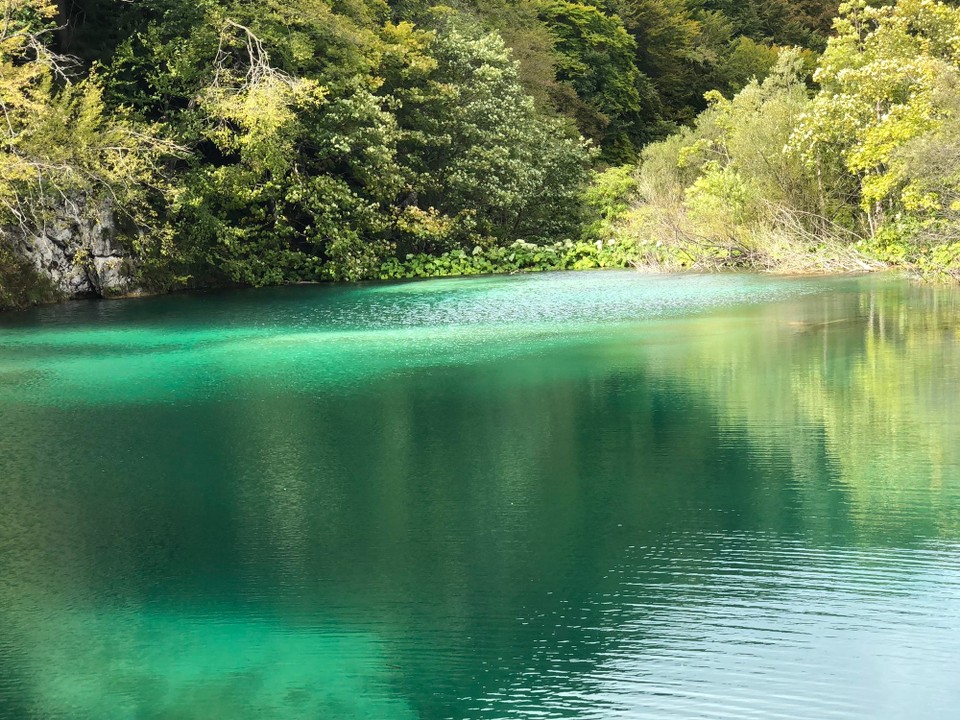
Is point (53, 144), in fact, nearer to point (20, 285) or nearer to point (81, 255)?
point (20, 285)

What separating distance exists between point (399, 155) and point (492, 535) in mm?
19235

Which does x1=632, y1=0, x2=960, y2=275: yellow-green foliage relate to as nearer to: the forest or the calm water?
the forest

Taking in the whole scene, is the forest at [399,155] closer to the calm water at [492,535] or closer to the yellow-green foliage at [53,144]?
the yellow-green foliage at [53,144]

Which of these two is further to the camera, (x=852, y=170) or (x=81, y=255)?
(x=81, y=255)

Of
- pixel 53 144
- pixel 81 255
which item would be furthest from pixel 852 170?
pixel 81 255

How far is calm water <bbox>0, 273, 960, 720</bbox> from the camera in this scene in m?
3.93

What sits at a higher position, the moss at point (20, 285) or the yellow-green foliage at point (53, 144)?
the yellow-green foliage at point (53, 144)

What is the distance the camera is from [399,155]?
2394 centimetres

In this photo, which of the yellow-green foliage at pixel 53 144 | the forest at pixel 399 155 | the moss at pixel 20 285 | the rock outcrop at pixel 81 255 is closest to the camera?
the yellow-green foliage at pixel 53 144

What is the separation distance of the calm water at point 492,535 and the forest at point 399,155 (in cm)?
765

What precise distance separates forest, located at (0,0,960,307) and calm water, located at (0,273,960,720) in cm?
765

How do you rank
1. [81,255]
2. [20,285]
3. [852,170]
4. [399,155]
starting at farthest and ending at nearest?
[399,155] < [81,255] < [852,170] < [20,285]

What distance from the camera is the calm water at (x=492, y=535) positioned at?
3.93 meters

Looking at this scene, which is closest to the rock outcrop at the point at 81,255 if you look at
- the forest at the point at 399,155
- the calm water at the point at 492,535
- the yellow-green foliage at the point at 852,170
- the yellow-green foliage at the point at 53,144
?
the forest at the point at 399,155
